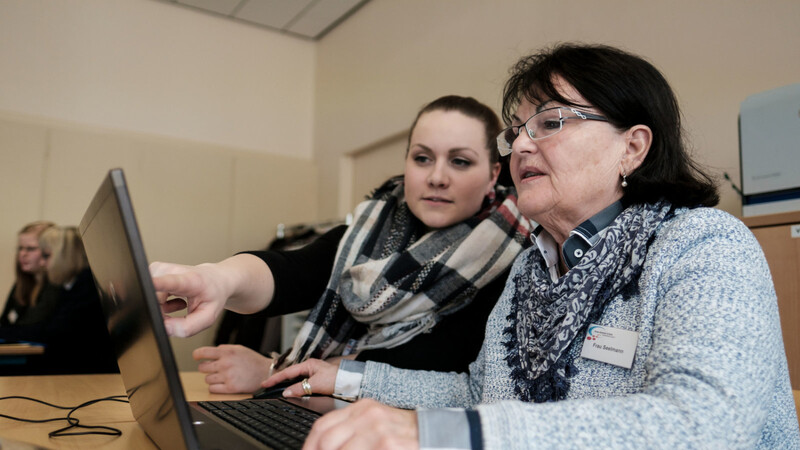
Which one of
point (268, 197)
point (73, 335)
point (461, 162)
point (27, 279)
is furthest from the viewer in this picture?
point (268, 197)

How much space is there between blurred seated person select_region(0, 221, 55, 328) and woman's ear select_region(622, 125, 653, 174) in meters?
3.56

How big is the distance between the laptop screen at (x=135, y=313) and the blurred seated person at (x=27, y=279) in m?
3.29

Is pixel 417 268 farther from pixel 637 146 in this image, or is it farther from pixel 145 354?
pixel 145 354

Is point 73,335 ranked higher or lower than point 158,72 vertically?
lower

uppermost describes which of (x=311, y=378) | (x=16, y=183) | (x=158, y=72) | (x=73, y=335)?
(x=158, y=72)

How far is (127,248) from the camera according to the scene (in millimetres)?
569

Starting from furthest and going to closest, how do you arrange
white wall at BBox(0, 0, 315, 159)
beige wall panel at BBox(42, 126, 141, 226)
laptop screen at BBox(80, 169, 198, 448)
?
white wall at BBox(0, 0, 315, 159) < beige wall panel at BBox(42, 126, 141, 226) < laptop screen at BBox(80, 169, 198, 448)

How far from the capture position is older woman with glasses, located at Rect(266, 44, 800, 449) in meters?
0.58

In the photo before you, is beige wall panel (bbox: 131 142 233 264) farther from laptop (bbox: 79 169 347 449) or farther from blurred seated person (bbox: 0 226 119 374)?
laptop (bbox: 79 169 347 449)

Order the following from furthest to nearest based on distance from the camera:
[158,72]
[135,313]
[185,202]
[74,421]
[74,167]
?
[158,72] → [185,202] → [74,167] → [74,421] → [135,313]

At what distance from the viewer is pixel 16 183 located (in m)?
3.91

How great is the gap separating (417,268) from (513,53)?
6.83ft

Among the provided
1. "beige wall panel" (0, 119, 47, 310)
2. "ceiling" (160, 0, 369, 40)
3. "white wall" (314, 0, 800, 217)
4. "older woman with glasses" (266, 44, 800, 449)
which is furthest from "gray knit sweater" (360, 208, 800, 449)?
"ceiling" (160, 0, 369, 40)

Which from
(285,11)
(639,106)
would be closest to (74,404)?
(639,106)
